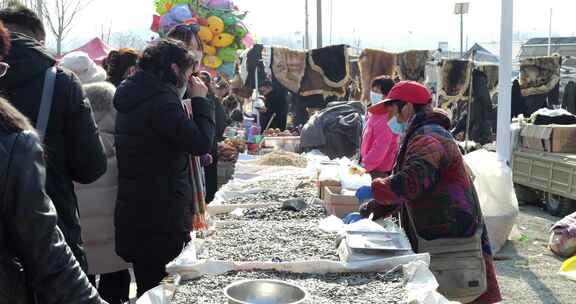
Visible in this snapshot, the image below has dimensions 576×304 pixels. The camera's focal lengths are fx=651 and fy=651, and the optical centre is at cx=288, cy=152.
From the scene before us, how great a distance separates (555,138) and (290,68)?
19.4ft

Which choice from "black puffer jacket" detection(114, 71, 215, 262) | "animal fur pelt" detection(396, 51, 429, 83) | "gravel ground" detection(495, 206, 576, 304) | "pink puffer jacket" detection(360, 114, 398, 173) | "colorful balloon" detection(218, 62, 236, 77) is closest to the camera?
"black puffer jacket" detection(114, 71, 215, 262)

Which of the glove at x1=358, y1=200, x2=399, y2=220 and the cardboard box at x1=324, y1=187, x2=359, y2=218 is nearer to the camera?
the glove at x1=358, y1=200, x2=399, y2=220

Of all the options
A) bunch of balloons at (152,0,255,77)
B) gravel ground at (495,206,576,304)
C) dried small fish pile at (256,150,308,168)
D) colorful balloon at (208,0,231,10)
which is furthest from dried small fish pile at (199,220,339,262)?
colorful balloon at (208,0,231,10)

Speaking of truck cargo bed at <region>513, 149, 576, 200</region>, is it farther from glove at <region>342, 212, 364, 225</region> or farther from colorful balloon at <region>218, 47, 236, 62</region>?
colorful balloon at <region>218, 47, 236, 62</region>

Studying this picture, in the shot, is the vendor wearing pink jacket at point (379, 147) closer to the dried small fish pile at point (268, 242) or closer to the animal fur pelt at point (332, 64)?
the dried small fish pile at point (268, 242)

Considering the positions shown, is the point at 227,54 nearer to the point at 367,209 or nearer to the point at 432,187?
the point at 367,209

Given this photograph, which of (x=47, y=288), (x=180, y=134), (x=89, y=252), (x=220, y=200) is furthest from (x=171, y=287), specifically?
(x=220, y=200)

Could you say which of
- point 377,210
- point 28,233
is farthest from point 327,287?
point 28,233

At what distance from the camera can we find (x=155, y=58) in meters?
3.07

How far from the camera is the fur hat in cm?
354

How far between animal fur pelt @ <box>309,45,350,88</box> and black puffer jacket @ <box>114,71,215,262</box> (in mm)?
9488

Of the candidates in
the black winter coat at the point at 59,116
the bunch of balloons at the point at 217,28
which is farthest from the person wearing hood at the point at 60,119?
the bunch of balloons at the point at 217,28

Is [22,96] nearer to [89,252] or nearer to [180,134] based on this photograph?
[180,134]

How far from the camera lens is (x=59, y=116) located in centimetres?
251
